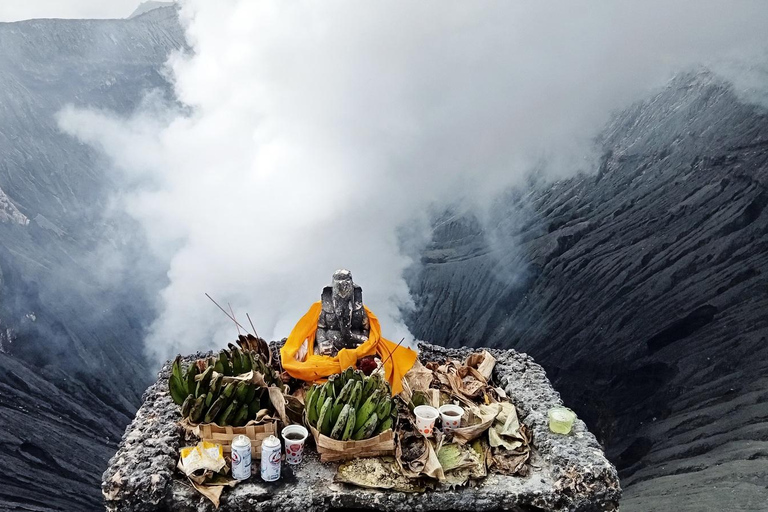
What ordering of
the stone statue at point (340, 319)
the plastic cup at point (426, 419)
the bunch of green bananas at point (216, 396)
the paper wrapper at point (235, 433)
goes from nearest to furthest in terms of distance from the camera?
1. the paper wrapper at point (235, 433)
2. the bunch of green bananas at point (216, 396)
3. the plastic cup at point (426, 419)
4. the stone statue at point (340, 319)

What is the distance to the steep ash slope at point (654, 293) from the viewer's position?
11711 millimetres

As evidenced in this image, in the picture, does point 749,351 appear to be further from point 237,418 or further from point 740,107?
point 237,418

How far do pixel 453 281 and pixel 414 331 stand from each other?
243cm

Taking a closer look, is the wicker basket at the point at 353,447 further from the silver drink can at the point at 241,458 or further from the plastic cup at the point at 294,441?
the silver drink can at the point at 241,458

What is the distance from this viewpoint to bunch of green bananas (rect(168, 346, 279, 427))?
550 cm

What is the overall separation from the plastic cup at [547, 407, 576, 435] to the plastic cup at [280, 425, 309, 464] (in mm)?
2657

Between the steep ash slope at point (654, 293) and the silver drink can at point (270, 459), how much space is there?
754 centimetres

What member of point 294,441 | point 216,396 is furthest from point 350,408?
point 216,396

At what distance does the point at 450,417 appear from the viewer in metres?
5.98

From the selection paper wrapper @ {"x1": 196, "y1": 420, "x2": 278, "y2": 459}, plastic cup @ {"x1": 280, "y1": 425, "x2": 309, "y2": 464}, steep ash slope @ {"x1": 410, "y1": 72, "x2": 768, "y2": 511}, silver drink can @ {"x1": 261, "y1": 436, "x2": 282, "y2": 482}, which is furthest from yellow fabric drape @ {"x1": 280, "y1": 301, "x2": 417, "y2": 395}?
steep ash slope @ {"x1": 410, "y1": 72, "x2": 768, "y2": 511}

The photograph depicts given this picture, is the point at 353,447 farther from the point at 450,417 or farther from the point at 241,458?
the point at 450,417

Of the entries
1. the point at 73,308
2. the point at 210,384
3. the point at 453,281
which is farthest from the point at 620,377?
the point at 73,308

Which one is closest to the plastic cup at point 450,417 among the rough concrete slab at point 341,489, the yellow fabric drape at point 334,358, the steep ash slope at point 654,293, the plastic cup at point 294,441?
the rough concrete slab at point 341,489

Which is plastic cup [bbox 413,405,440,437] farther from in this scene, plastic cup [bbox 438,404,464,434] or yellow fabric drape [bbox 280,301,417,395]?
yellow fabric drape [bbox 280,301,417,395]
